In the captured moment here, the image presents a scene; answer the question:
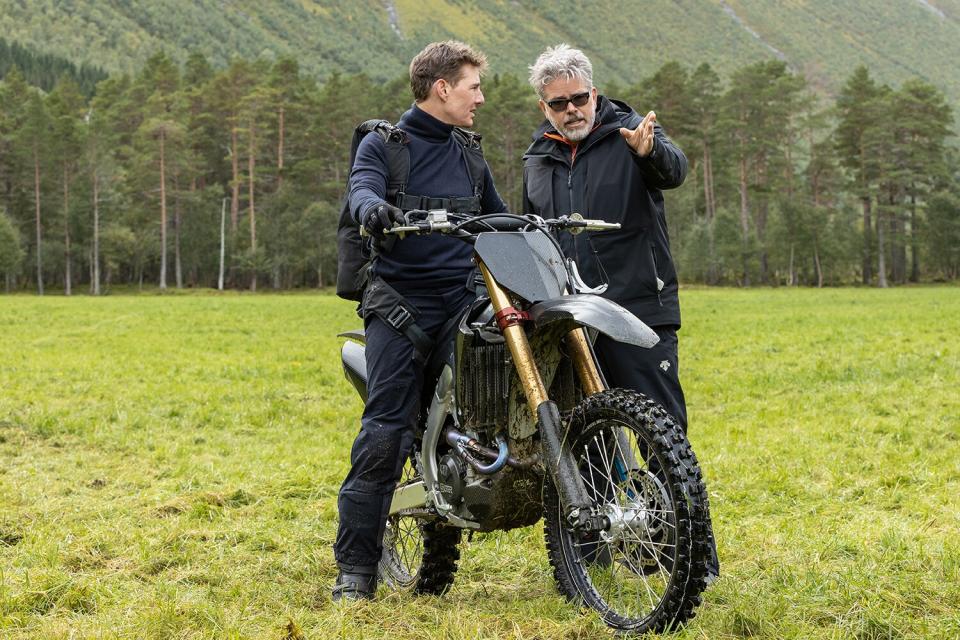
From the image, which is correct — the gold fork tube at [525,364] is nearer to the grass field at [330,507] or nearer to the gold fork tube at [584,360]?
the gold fork tube at [584,360]

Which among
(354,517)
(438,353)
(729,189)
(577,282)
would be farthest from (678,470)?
(729,189)

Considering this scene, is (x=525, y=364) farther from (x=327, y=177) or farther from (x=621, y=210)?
(x=327, y=177)

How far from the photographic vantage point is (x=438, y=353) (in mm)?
4512

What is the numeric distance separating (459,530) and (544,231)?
159cm

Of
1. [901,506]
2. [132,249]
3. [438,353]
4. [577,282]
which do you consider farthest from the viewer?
[132,249]

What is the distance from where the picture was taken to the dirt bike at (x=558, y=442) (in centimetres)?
363

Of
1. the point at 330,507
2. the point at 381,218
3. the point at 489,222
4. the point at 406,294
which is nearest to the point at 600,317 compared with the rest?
the point at 489,222

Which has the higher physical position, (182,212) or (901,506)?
(182,212)

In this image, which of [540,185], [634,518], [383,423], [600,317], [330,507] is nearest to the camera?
[600,317]

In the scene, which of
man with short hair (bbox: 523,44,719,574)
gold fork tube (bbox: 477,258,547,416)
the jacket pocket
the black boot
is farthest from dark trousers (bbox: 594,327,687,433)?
the black boot

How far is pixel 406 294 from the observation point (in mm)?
4539

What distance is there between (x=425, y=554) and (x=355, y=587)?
0.41 meters

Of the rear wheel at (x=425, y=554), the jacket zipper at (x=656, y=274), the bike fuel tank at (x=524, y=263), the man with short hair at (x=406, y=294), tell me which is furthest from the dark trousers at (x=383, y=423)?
the jacket zipper at (x=656, y=274)

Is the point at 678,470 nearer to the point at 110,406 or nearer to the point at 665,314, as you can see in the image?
the point at 665,314
